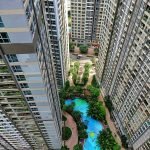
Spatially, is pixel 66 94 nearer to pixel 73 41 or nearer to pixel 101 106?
pixel 101 106

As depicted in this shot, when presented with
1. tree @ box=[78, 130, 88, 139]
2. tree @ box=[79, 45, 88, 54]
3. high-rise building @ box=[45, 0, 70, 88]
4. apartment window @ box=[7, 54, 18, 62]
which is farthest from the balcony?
tree @ box=[79, 45, 88, 54]

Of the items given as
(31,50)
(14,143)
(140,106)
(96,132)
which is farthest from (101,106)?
(31,50)

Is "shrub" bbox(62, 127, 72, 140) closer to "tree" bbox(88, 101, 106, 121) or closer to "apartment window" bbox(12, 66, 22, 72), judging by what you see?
"tree" bbox(88, 101, 106, 121)

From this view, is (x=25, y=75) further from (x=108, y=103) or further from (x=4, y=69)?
(x=108, y=103)

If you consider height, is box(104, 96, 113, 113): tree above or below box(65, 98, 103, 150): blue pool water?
above

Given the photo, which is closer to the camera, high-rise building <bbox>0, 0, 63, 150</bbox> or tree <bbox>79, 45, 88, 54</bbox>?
high-rise building <bbox>0, 0, 63, 150</bbox>

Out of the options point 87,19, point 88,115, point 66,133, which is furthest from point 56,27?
point 87,19
